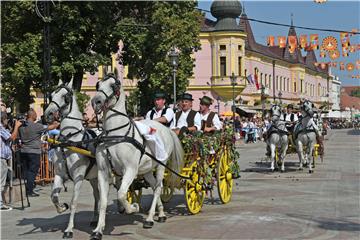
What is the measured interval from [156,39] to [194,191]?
19.8 meters

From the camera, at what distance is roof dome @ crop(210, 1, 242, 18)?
61.7m

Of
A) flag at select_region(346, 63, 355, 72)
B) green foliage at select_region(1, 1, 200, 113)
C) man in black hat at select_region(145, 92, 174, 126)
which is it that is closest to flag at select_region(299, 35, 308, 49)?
flag at select_region(346, 63, 355, 72)

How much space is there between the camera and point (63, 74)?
2520 centimetres

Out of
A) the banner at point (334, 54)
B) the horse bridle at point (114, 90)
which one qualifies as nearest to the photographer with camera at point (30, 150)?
the horse bridle at point (114, 90)

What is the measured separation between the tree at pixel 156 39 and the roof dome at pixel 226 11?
87.0 feet

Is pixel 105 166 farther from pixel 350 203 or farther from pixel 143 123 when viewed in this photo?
pixel 350 203

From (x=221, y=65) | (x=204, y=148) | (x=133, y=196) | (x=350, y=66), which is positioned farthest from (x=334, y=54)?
(x=221, y=65)

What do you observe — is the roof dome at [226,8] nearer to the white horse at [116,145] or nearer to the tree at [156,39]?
the tree at [156,39]

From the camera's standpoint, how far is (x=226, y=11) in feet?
204

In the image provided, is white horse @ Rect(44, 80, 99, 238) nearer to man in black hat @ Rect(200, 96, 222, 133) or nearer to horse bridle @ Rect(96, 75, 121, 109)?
horse bridle @ Rect(96, 75, 121, 109)

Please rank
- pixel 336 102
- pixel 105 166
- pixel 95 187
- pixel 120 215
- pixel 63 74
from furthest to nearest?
1. pixel 336 102
2. pixel 63 74
3. pixel 120 215
4. pixel 95 187
5. pixel 105 166

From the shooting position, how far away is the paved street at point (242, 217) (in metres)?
8.93

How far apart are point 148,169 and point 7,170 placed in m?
3.94

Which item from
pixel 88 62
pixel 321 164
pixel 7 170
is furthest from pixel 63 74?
pixel 7 170
